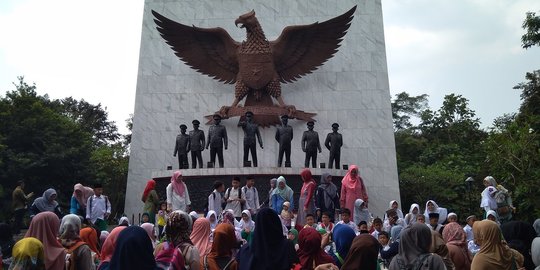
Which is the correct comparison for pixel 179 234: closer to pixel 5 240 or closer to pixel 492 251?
pixel 492 251

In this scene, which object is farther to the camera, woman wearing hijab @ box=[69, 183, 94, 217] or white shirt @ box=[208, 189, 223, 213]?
white shirt @ box=[208, 189, 223, 213]

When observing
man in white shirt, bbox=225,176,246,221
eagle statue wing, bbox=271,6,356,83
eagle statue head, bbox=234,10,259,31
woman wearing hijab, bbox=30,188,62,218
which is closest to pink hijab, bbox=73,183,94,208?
woman wearing hijab, bbox=30,188,62,218

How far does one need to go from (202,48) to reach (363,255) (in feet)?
46.4

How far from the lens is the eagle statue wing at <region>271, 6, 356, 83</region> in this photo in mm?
17375

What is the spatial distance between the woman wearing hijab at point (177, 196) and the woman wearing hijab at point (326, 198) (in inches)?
102

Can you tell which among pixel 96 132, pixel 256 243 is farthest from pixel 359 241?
pixel 96 132

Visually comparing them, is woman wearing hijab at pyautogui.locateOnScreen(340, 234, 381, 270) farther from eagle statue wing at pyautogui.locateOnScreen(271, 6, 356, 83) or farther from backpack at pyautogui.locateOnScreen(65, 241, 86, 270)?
eagle statue wing at pyautogui.locateOnScreen(271, 6, 356, 83)

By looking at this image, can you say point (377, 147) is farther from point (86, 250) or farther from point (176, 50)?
point (86, 250)

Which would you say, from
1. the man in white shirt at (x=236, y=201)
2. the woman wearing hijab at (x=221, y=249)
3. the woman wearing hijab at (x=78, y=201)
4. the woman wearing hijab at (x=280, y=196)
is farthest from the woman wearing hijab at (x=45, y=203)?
the woman wearing hijab at (x=221, y=249)

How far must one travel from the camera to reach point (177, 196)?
12211 millimetres

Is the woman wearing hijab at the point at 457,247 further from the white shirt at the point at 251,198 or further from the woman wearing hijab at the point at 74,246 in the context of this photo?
the white shirt at the point at 251,198

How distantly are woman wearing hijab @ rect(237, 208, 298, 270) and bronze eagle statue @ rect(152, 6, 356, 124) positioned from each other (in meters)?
12.9

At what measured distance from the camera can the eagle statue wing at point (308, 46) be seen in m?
17.4

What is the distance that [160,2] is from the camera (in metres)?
19.4
